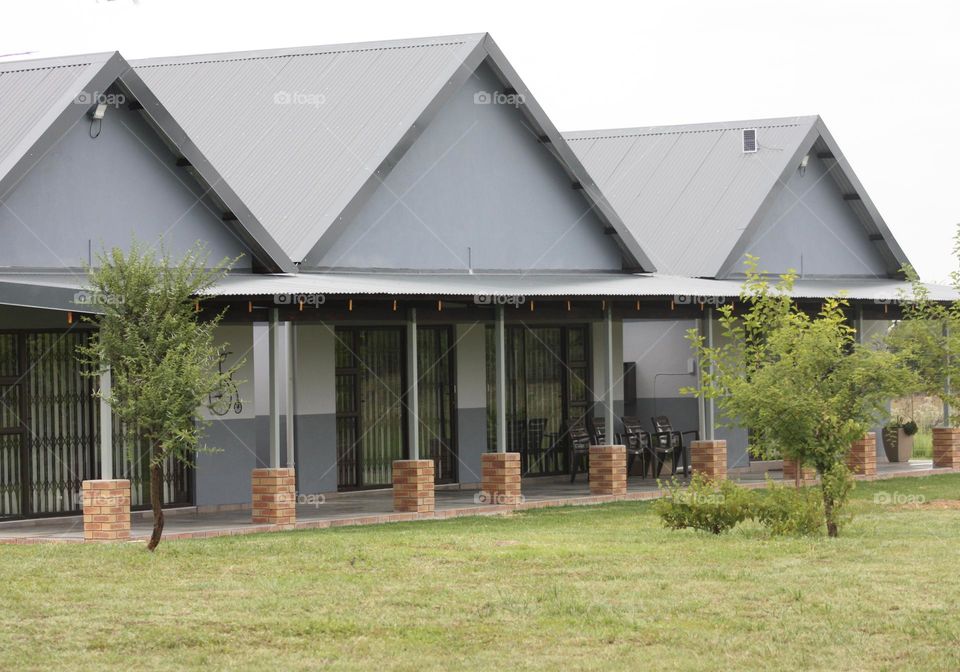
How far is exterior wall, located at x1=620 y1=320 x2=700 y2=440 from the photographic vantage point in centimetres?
2927

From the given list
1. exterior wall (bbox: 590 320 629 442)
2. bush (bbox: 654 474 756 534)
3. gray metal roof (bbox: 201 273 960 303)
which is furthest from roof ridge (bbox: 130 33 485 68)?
bush (bbox: 654 474 756 534)

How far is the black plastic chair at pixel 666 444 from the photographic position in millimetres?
26703

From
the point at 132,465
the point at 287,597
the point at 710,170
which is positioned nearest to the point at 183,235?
the point at 132,465

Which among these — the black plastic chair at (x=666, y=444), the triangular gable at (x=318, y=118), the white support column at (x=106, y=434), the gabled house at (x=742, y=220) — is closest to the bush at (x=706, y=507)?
the white support column at (x=106, y=434)

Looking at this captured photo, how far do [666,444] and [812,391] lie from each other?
1087cm

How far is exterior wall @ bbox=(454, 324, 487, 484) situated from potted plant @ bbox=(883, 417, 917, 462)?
9161 mm

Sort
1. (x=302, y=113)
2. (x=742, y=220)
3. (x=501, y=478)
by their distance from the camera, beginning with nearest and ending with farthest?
(x=501, y=478), (x=302, y=113), (x=742, y=220)

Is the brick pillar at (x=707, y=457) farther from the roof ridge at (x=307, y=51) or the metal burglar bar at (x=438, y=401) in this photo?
the roof ridge at (x=307, y=51)

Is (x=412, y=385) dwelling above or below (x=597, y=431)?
above

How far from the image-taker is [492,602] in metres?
12.4

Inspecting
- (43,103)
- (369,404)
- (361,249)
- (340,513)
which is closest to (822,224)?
(369,404)

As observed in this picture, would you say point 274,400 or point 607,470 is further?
point 607,470

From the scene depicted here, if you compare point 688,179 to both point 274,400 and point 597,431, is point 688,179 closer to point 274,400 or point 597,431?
point 597,431

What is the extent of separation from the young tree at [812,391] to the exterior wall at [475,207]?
23.3ft
